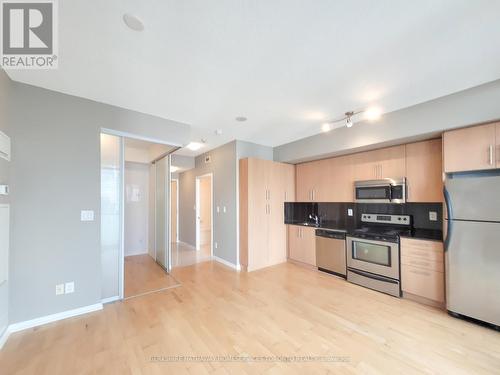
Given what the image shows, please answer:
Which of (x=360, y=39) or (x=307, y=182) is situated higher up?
(x=360, y=39)

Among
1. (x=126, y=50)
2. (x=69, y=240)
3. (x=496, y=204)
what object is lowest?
(x=69, y=240)

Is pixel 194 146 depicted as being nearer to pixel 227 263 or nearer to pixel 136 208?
pixel 136 208

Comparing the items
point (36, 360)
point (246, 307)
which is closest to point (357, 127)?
point (246, 307)

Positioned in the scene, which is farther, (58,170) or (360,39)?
(58,170)

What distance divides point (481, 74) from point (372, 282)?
2951mm

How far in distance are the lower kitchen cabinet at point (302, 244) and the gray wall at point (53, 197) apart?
3500 mm

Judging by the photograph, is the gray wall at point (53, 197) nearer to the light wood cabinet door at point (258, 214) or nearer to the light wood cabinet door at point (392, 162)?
the light wood cabinet door at point (258, 214)

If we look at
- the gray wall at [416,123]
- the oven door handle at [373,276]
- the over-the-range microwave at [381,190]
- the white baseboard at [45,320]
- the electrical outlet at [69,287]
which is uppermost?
the gray wall at [416,123]

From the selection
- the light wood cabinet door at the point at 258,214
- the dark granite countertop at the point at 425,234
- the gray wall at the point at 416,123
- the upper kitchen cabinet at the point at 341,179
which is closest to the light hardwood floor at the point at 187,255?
the light wood cabinet door at the point at 258,214

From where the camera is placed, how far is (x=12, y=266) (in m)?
2.16

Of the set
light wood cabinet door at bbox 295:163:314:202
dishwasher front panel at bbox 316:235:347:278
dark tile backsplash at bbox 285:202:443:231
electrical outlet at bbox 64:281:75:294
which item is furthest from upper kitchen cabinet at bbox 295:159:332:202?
electrical outlet at bbox 64:281:75:294

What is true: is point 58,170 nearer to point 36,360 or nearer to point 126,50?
point 126,50

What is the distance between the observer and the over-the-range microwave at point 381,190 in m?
3.11

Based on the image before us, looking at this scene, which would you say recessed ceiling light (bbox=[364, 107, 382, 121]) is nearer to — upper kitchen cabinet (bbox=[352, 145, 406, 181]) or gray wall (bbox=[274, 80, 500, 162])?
gray wall (bbox=[274, 80, 500, 162])
